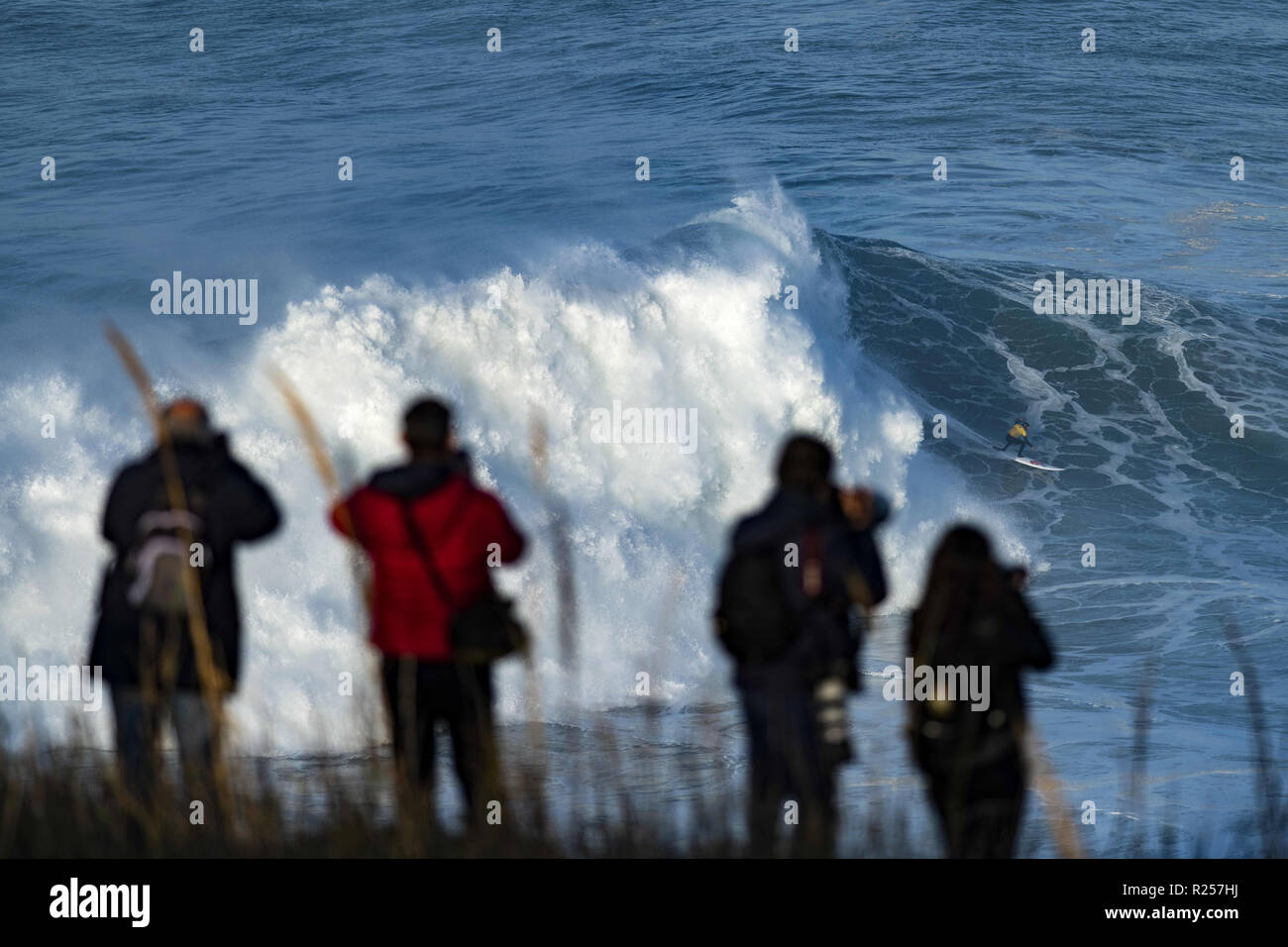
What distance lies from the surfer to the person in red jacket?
57.8 feet

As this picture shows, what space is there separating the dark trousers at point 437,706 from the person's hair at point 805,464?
40.4 inches

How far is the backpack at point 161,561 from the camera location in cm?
466

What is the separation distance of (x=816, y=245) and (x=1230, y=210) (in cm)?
1164

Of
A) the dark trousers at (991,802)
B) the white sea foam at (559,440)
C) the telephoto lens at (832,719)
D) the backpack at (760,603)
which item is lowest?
the dark trousers at (991,802)

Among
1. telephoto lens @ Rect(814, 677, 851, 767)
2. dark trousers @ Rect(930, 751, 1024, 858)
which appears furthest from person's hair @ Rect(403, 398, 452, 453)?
dark trousers @ Rect(930, 751, 1024, 858)

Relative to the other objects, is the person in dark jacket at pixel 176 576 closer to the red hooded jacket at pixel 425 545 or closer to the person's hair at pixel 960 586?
the red hooded jacket at pixel 425 545

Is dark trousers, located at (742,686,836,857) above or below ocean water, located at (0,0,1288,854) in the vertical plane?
below

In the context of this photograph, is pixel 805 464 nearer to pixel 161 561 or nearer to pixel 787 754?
pixel 787 754

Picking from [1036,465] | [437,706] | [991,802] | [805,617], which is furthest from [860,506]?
[1036,465]

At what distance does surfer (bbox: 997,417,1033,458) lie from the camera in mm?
21750

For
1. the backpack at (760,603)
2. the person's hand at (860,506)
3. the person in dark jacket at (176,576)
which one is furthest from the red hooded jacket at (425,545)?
the person's hand at (860,506)

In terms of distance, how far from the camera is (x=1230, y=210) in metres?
31.7

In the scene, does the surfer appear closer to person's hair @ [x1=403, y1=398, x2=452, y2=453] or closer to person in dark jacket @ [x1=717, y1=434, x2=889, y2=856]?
person in dark jacket @ [x1=717, y1=434, x2=889, y2=856]
